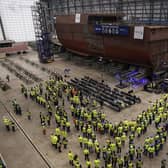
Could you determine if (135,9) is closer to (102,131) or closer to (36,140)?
(102,131)

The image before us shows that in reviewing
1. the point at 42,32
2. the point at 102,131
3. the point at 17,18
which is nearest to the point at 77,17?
the point at 42,32

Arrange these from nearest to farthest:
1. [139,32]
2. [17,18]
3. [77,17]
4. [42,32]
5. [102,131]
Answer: [102,131]
[139,32]
[77,17]
[42,32]
[17,18]

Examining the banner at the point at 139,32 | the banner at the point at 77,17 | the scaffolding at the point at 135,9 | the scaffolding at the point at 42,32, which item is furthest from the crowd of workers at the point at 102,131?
the scaffolding at the point at 42,32

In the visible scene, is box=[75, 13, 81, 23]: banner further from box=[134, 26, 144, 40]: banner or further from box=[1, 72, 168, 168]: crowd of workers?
box=[1, 72, 168, 168]: crowd of workers

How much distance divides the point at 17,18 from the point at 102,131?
4573cm

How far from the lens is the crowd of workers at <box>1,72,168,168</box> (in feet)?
38.8

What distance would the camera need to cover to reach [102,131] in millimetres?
14680

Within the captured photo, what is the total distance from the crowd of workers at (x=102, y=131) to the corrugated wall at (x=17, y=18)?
1410 inches

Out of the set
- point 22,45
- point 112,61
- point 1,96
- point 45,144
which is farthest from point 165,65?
point 22,45

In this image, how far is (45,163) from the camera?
40.4ft

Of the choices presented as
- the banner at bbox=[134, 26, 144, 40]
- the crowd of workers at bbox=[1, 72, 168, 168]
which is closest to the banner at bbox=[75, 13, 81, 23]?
the banner at bbox=[134, 26, 144, 40]

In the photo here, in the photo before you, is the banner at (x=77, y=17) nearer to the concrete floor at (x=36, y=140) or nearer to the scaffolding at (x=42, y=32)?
the scaffolding at (x=42, y=32)

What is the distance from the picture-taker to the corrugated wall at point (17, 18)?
4920 cm

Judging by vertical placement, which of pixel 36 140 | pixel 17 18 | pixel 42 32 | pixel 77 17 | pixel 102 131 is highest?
pixel 17 18
